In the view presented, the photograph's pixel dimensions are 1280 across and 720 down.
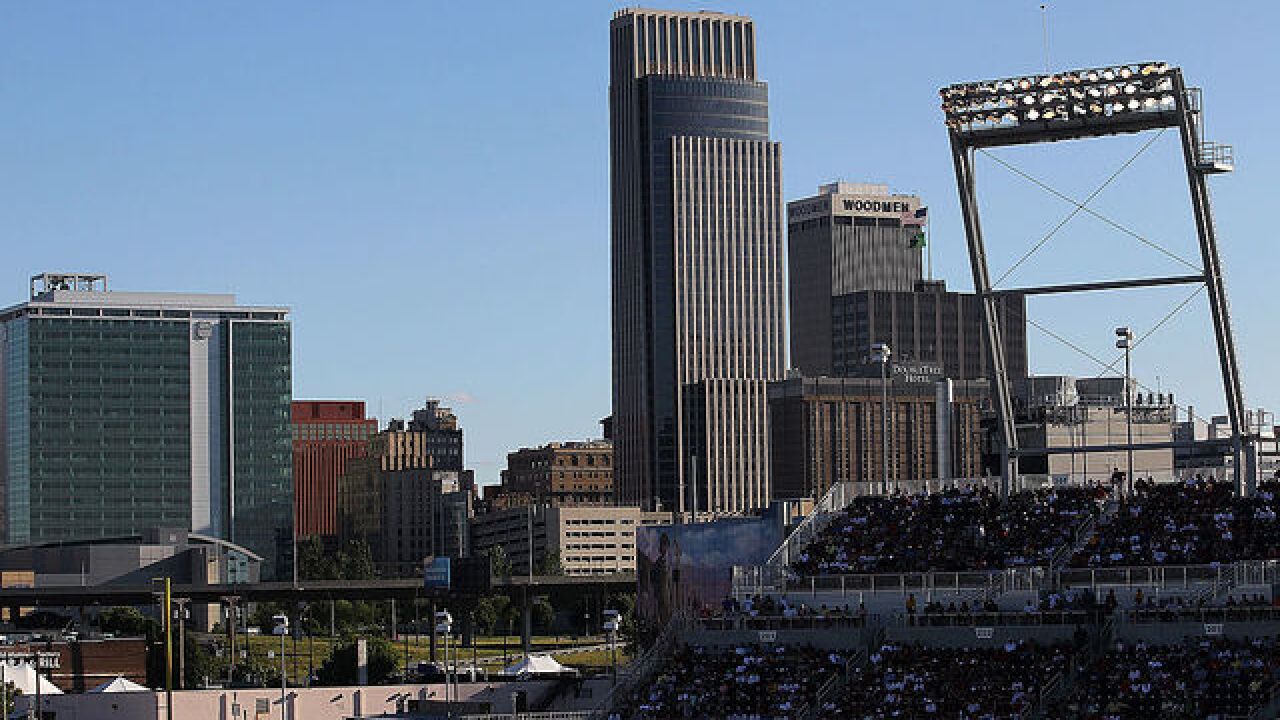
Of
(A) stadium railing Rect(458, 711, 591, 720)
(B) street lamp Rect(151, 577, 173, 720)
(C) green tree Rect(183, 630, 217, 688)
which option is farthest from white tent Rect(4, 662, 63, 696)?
(A) stadium railing Rect(458, 711, 591, 720)

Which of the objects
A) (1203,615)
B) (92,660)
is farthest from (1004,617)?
(92,660)

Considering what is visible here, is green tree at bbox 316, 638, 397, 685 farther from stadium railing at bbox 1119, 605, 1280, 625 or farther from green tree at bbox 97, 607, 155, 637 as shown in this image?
stadium railing at bbox 1119, 605, 1280, 625

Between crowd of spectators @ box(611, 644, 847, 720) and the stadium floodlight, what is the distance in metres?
19.5

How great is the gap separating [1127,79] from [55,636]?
101 meters

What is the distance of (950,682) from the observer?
64.7 m

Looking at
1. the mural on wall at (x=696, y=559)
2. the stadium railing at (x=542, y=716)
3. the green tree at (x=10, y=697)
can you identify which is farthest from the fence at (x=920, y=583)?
the green tree at (x=10, y=697)

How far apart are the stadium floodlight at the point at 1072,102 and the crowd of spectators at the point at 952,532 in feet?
38.7

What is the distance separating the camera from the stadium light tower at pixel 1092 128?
7406 cm

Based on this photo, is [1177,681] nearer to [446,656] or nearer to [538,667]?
[446,656]

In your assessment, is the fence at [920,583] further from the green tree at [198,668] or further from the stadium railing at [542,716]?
the green tree at [198,668]

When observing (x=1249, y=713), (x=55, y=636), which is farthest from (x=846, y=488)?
(x=55, y=636)

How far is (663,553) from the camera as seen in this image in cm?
10125

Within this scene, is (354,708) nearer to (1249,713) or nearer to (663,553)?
(663,553)

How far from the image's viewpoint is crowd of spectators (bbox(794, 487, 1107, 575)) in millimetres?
72500
